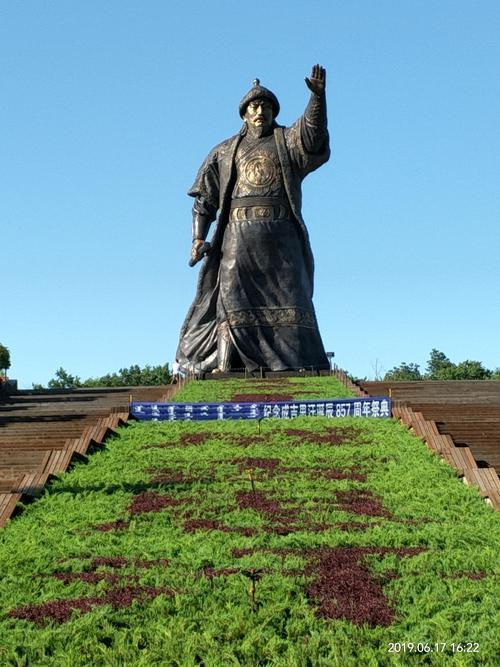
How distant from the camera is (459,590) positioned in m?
7.50

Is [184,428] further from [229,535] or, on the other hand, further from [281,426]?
[229,535]

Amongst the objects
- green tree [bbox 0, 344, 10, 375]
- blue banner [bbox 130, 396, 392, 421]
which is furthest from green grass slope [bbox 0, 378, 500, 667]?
green tree [bbox 0, 344, 10, 375]

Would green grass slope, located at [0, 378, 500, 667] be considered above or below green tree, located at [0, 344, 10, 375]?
below

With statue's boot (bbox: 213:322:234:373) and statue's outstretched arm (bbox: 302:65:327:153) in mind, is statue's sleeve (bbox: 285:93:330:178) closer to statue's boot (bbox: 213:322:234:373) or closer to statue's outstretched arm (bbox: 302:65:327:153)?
statue's outstretched arm (bbox: 302:65:327:153)

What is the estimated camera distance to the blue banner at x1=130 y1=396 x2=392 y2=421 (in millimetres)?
15750

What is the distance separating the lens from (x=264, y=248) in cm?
2433

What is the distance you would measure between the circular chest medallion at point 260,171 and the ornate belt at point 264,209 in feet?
1.21

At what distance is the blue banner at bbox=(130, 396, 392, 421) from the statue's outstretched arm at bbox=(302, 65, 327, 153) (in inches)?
340

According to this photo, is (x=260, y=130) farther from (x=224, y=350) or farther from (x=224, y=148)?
(x=224, y=350)

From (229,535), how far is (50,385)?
28.9 meters

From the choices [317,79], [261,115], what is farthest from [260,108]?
[317,79]

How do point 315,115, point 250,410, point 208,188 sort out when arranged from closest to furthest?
point 250,410 → point 315,115 → point 208,188

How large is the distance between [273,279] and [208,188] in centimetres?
294

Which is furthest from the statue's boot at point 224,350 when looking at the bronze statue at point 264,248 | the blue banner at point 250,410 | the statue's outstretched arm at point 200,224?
the blue banner at point 250,410
